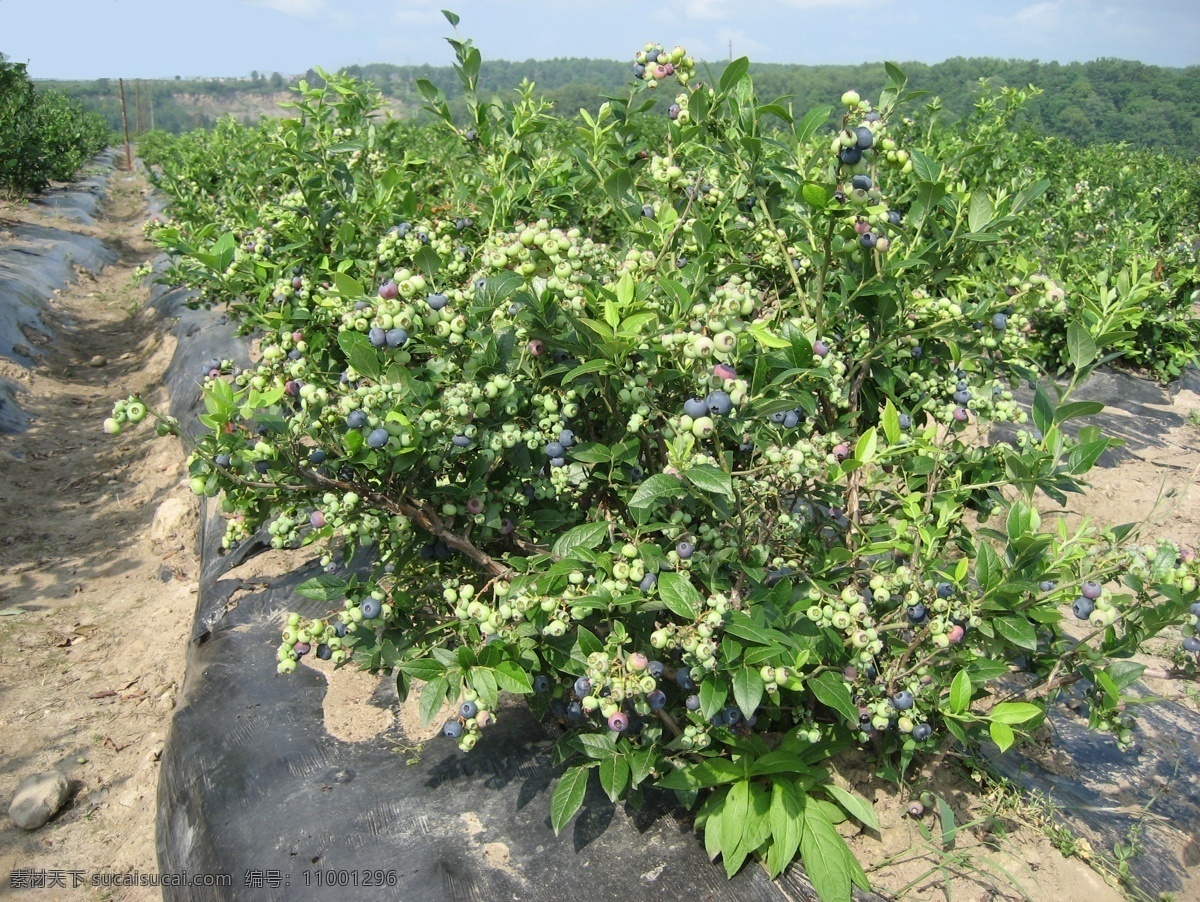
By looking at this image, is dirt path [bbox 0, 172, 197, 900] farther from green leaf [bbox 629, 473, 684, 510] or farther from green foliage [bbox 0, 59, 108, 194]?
green foliage [bbox 0, 59, 108, 194]

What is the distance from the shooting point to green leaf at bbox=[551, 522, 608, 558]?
1564mm

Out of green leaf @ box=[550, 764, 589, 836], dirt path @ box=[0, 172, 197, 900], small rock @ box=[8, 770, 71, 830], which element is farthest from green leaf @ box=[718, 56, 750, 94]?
small rock @ box=[8, 770, 71, 830]

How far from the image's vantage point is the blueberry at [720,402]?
1.35 m

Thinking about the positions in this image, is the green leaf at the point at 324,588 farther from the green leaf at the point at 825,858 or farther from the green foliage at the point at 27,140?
the green foliage at the point at 27,140

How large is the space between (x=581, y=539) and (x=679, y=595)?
244 mm

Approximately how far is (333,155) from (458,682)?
6.63 ft

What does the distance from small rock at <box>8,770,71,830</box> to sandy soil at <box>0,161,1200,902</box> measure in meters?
0.04

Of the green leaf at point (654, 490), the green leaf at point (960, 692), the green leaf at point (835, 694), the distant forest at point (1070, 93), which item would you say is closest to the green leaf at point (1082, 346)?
the green leaf at point (960, 692)

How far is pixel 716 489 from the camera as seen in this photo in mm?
1335

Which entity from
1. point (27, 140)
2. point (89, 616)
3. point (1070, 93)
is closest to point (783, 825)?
point (89, 616)

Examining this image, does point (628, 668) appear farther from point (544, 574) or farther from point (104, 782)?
point (104, 782)

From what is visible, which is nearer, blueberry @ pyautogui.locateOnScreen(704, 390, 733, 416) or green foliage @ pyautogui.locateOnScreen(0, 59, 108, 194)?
blueberry @ pyautogui.locateOnScreen(704, 390, 733, 416)

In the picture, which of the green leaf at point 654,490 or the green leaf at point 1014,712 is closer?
the green leaf at point 654,490

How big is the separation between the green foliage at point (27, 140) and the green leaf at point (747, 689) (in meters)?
16.6
